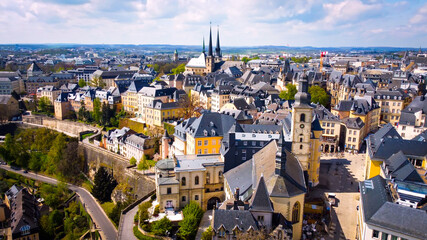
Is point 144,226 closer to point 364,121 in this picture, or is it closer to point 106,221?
point 106,221

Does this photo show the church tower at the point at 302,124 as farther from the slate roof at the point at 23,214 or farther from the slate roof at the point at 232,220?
the slate roof at the point at 23,214

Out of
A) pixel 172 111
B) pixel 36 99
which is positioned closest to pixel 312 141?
pixel 172 111

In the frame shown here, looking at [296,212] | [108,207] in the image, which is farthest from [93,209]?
[296,212]

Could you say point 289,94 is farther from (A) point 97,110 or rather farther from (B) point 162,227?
(B) point 162,227

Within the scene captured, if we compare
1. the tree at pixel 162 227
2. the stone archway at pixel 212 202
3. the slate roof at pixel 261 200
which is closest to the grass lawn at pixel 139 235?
the tree at pixel 162 227

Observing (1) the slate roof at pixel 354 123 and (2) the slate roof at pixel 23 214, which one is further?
(1) the slate roof at pixel 354 123

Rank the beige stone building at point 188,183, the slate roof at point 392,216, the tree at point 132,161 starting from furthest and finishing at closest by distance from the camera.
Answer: the tree at point 132,161, the beige stone building at point 188,183, the slate roof at point 392,216

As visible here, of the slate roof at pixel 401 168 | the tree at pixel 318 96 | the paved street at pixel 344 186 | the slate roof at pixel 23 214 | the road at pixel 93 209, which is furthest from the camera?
the tree at pixel 318 96
